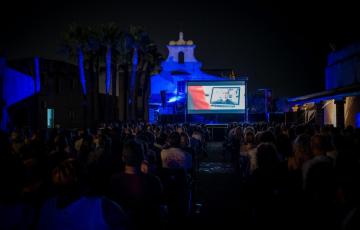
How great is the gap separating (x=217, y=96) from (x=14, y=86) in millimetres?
15359

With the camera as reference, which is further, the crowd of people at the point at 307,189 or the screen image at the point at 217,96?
the screen image at the point at 217,96

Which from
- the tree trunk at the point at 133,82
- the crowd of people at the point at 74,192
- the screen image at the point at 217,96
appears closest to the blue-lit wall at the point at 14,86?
the tree trunk at the point at 133,82

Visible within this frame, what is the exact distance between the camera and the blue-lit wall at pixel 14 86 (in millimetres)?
27712

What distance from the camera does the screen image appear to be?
32062 millimetres

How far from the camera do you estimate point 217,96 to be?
3241 centimetres

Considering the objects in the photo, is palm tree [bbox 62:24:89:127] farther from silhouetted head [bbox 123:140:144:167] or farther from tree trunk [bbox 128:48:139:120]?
silhouetted head [bbox 123:140:144:167]

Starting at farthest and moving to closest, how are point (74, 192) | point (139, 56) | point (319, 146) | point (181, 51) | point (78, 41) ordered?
point (181, 51), point (139, 56), point (78, 41), point (319, 146), point (74, 192)

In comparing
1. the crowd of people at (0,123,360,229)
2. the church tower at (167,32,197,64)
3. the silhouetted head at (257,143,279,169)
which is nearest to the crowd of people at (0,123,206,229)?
the crowd of people at (0,123,360,229)

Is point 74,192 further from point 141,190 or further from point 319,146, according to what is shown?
point 319,146

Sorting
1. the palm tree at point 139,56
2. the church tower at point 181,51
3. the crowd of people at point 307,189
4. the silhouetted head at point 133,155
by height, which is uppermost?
the church tower at point 181,51

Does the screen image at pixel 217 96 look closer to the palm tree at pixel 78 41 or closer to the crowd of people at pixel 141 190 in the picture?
the palm tree at pixel 78 41

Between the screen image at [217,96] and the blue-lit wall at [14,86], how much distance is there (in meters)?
13.1

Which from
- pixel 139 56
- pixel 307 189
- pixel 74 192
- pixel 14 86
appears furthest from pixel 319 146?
pixel 139 56

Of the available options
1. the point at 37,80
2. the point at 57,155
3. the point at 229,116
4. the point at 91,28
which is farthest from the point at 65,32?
the point at 57,155
